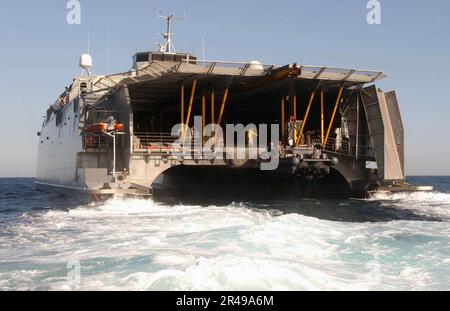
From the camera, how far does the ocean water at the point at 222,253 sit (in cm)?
998

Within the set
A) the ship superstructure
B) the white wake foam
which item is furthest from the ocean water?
the ship superstructure

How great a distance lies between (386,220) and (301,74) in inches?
555

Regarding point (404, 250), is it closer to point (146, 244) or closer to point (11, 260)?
point (146, 244)

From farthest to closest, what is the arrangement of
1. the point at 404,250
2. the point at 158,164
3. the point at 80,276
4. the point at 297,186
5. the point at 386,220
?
the point at 297,186 → the point at 158,164 → the point at 386,220 → the point at 404,250 → the point at 80,276

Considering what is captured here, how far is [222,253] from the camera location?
1287cm

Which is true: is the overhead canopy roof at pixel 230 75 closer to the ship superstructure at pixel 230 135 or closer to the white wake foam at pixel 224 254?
the ship superstructure at pixel 230 135

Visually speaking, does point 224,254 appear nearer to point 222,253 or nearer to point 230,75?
point 222,253

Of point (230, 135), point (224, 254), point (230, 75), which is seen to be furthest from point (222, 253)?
point (230, 135)

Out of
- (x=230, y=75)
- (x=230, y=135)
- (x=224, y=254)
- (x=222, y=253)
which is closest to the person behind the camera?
(x=224, y=254)

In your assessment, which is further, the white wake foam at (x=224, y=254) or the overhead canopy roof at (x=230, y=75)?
the overhead canopy roof at (x=230, y=75)

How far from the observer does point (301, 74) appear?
108 feet

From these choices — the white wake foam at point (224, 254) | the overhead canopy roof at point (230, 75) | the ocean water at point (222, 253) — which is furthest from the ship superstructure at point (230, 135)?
the white wake foam at point (224, 254)

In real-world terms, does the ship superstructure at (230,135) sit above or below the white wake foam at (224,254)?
above

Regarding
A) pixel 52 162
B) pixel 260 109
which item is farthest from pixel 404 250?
pixel 52 162
